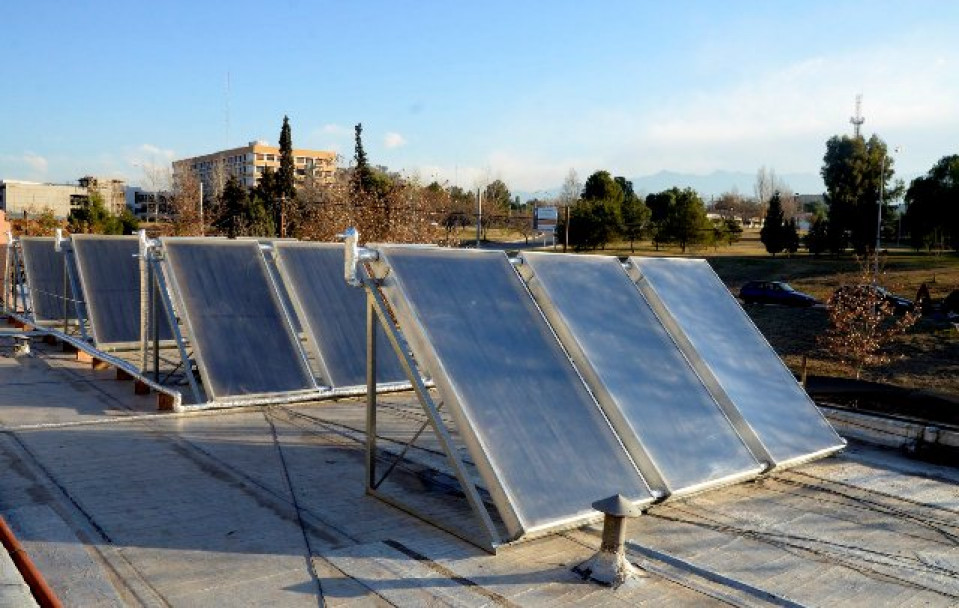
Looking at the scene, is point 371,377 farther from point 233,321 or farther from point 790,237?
point 790,237

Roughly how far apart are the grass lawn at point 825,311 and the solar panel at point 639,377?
7873 millimetres

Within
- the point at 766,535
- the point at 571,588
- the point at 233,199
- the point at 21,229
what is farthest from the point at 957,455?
the point at 233,199

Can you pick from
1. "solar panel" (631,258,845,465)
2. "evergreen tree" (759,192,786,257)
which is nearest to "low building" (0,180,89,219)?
"evergreen tree" (759,192,786,257)

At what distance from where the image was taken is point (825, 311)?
32438 mm

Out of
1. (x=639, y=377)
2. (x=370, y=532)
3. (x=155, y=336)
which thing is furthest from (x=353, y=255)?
(x=155, y=336)

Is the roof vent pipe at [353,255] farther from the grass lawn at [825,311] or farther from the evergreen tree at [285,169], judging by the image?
the evergreen tree at [285,169]

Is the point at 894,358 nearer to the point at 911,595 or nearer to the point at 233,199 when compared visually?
the point at 911,595

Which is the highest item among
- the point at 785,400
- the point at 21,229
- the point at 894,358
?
the point at 21,229

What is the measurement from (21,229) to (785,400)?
1848 inches

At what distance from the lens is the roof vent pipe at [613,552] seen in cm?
496

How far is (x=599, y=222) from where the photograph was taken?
51312 mm

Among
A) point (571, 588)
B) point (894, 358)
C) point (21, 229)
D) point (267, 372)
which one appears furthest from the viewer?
point (21, 229)

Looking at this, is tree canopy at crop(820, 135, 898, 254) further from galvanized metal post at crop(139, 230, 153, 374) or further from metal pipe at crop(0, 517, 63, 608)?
metal pipe at crop(0, 517, 63, 608)

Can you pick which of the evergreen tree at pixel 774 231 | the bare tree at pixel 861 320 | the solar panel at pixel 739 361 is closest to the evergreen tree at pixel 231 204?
the evergreen tree at pixel 774 231
